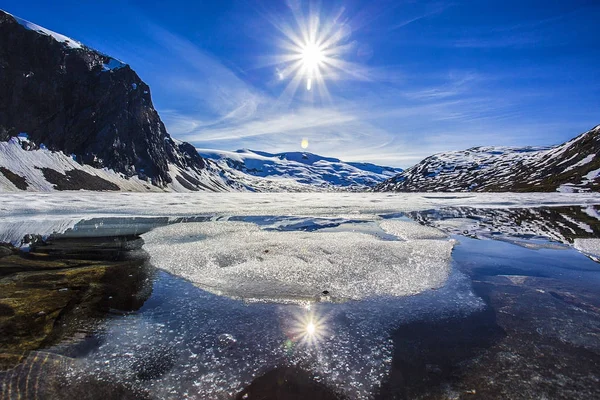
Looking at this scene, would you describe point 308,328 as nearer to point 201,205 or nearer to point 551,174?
point 201,205

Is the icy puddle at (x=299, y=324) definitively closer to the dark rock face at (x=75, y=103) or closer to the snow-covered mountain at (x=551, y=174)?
the snow-covered mountain at (x=551, y=174)

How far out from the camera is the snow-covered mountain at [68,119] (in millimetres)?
110062

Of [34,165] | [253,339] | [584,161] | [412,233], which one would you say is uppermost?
[584,161]

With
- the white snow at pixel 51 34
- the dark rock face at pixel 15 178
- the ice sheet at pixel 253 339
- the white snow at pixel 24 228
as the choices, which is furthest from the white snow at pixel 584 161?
the white snow at pixel 51 34

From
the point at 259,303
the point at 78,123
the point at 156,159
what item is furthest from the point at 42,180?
the point at 259,303

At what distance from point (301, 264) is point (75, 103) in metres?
170

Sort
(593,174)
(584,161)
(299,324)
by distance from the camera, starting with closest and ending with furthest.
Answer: (299,324)
(593,174)
(584,161)

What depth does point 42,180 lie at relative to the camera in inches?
4006

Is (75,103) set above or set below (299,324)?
above

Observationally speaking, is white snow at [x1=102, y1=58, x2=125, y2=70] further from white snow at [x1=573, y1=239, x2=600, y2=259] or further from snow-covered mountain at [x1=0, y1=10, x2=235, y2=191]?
white snow at [x1=573, y1=239, x2=600, y2=259]

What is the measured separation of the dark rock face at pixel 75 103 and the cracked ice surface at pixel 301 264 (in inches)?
5480

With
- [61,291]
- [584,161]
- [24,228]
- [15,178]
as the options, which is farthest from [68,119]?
[584,161]

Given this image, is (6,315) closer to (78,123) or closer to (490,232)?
(490,232)

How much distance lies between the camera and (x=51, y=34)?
464ft
